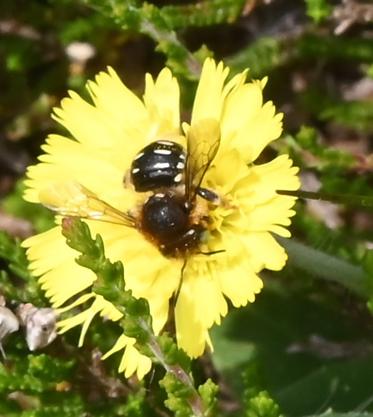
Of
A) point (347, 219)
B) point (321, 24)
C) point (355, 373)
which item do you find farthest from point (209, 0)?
point (355, 373)

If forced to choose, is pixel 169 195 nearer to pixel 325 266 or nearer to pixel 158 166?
pixel 158 166

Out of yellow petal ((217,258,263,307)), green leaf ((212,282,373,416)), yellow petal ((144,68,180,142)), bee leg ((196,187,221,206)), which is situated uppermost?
yellow petal ((144,68,180,142))

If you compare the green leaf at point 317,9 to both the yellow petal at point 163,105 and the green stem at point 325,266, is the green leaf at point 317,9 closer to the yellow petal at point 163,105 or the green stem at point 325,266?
the yellow petal at point 163,105

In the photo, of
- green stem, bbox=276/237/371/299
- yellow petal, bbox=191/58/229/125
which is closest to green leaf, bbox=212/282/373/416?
green stem, bbox=276/237/371/299

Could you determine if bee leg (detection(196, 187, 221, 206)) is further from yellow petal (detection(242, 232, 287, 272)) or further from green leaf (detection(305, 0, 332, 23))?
green leaf (detection(305, 0, 332, 23))

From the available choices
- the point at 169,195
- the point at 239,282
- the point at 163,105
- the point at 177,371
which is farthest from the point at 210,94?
the point at 177,371

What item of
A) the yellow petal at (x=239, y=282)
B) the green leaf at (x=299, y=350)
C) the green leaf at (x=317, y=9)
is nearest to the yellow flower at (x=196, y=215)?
the yellow petal at (x=239, y=282)

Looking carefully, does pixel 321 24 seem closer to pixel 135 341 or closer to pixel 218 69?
pixel 218 69

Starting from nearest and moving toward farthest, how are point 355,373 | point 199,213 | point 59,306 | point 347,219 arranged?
1. point 199,213
2. point 59,306
3. point 355,373
4. point 347,219
